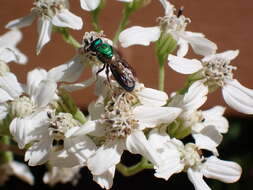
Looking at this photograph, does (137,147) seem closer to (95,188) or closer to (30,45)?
(95,188)

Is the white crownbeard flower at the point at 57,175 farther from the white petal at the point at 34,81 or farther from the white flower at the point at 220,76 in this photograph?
the white flower at the point at 220,76

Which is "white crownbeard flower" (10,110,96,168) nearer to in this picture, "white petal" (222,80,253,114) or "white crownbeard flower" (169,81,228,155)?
"white crownbeard flower" (169,81,228,155)

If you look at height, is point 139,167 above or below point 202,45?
below

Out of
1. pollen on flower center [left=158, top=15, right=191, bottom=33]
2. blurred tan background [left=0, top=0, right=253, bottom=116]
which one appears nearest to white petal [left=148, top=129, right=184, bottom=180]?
pollen on flower center [left=158, top=15, right=191, bottom=33]

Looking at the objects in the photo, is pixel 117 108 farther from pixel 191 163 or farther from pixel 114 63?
pixel 191 163

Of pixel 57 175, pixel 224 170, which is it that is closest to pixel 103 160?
pixel 224 170

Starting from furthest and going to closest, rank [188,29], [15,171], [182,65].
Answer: [188,29], [15,171], [182,65]

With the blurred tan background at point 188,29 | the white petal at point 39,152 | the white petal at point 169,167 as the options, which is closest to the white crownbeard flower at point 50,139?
the white petal at point 39,152
